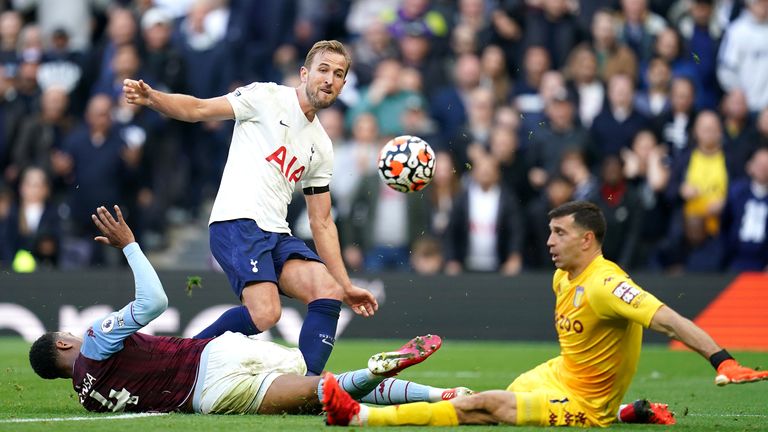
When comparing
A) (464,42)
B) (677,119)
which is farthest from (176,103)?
(464,42)

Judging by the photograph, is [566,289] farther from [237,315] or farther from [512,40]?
[512,40]

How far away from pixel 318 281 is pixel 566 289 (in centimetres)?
211

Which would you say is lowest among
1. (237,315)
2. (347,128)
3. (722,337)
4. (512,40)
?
(722,337)

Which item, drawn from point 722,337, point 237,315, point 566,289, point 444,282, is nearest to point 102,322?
point 237,315

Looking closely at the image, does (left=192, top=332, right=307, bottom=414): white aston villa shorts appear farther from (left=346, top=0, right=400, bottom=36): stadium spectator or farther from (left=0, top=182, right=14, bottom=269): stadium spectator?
(left=346, top=0, right=400, bottom=36): stadium spectator

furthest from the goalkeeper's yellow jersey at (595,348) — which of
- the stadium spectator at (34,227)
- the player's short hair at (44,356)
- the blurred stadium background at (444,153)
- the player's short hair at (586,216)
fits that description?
the stadium spectator at (34,227)

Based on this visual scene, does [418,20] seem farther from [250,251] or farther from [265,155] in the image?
[250,251]

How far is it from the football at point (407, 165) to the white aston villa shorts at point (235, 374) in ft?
7.19

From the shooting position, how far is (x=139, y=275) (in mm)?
8242

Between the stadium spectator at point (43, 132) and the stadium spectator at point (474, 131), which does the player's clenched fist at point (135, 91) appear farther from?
the stadium spectator at point (43, 132)

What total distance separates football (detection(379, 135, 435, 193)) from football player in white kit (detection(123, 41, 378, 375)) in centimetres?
57

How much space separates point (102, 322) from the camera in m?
8.37

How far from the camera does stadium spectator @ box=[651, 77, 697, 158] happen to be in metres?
16.6

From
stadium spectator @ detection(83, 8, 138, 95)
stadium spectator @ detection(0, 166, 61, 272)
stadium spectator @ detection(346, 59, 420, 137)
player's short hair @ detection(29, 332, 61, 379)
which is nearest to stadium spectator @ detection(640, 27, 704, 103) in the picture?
stadium spectator @ detection(346, 59, 420, 137)
